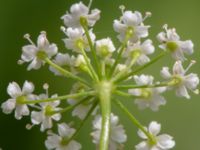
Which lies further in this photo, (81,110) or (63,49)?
(63,49)

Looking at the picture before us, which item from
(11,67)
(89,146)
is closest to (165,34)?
(89,146)

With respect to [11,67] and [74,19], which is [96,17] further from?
[11,67]

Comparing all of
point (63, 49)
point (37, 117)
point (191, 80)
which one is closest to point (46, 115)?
point (37, 117)

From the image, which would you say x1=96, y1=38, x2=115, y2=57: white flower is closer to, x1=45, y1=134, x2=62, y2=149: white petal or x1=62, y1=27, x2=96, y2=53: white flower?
x1=62, y1=27, x2=96, y2=53: white flower

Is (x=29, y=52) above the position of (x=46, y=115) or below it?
above

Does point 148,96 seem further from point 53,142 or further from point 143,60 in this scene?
point 53,142

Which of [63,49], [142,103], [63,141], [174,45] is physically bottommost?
[63,141]

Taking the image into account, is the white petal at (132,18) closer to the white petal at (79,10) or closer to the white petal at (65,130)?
the white petal at (79,10)

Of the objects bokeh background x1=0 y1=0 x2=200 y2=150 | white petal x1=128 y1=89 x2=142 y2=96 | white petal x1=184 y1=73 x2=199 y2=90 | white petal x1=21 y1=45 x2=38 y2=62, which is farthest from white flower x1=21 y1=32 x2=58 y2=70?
bokeh background x1=0 y1=0 x2=200 y2=150
